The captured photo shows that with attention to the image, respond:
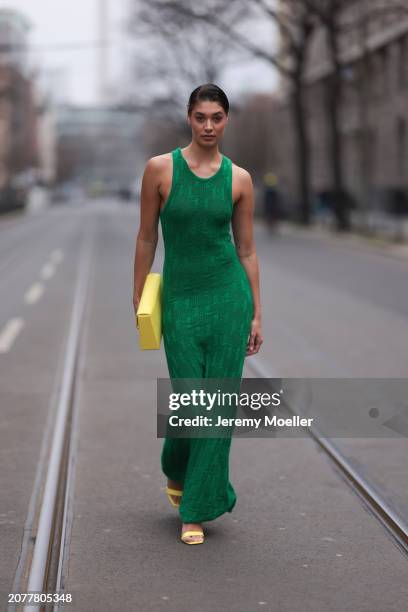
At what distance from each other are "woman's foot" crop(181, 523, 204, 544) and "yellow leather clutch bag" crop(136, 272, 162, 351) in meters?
0.76

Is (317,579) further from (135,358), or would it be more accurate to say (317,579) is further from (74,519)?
(135,358)

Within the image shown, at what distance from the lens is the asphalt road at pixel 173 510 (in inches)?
158

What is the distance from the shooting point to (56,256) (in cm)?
2545

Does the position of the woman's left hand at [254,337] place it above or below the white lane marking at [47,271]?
above

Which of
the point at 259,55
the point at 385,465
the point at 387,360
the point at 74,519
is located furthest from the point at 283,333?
the point at 259,55

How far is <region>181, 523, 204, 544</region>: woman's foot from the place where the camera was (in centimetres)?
453

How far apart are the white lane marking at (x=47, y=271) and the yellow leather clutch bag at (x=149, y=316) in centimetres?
1462

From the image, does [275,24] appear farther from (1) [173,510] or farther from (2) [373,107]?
(1) [173,510]

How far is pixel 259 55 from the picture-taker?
1575 inches

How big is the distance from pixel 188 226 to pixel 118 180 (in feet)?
609

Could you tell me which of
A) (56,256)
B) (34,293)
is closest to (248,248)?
(34,293)

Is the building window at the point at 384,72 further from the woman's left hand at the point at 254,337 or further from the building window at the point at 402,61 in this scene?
the woman's left hand at the point at 254,337

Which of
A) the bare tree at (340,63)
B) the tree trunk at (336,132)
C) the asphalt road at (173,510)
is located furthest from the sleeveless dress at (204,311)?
the tree trunk at (336,132)

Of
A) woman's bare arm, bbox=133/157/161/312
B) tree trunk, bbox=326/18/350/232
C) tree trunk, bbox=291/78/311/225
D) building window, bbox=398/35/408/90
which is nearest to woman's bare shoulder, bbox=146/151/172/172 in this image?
woman's bare arm, bbox=133/157/161/312
